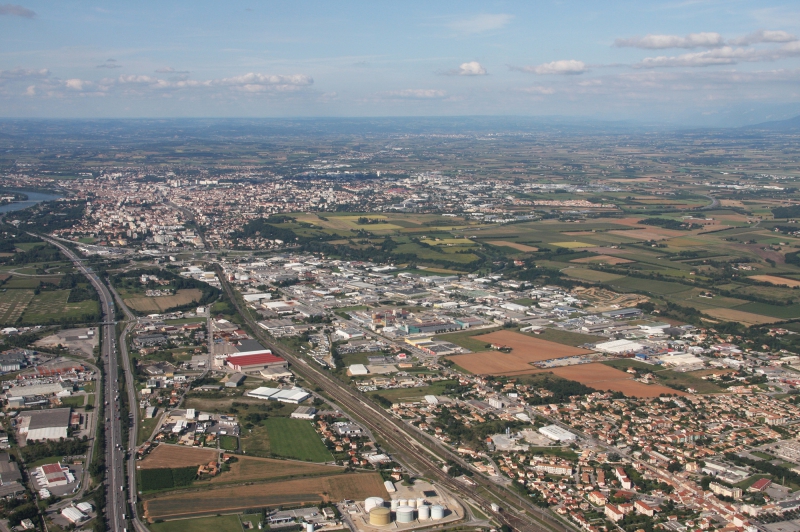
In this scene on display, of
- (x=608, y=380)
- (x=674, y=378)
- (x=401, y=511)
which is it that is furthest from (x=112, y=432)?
(x=674, y=378)

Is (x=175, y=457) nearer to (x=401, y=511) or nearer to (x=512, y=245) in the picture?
(x=401, y=511)

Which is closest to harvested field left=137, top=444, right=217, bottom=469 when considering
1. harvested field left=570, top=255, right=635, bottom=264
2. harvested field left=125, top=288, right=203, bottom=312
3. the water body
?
harvested field left=125, top=288, right=203, bottom=312

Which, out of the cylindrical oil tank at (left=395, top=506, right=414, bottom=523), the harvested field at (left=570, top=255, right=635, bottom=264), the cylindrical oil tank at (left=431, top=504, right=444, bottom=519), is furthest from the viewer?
the harvested field at (left=570, top=255, right=635, bottom=264)

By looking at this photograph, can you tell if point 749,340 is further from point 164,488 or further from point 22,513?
point 22,513

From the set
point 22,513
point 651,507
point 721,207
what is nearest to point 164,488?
point 22,513

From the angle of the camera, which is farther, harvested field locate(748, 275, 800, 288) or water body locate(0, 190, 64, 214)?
water body locate(0, 190, 64, 214)

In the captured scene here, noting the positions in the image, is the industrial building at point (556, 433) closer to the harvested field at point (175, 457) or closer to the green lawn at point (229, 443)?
the green lawn at point (229, 443)

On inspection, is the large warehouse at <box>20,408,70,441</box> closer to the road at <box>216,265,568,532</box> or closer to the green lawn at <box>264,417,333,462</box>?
the green lawn at <box>264,417,333,462</box>
